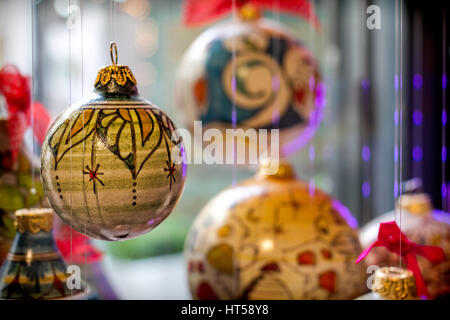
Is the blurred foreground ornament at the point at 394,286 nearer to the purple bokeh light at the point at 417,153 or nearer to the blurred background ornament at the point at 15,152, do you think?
the blurred background ornament at the point at 15,152

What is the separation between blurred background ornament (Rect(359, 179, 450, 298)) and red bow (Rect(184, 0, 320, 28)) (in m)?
0.46

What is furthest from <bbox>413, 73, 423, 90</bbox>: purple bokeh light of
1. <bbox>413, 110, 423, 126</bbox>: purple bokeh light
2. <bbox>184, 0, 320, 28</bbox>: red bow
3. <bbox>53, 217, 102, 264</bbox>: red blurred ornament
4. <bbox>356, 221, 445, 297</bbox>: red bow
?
<bbox>53, 217, 102, 264</bbox>: red blurred ornament

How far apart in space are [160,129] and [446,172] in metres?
1.16

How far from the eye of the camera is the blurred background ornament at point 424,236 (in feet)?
3.50

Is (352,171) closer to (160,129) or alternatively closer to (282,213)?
(282,213)

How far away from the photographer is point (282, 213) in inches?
41.4

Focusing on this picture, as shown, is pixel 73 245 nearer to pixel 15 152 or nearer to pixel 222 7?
pixel 15 152

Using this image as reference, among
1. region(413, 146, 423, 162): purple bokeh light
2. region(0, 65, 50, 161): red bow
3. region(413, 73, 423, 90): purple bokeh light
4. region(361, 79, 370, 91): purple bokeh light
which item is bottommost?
region(413, 146, 423, 162): purple bokeh light

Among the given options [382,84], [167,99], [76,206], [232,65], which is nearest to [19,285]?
[76,206]

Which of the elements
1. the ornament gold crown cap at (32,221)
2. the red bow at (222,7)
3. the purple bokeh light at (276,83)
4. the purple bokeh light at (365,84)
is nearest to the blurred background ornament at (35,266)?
the ornament gold crown cap at (32,221)

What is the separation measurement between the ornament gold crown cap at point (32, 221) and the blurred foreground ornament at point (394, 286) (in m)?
0.45

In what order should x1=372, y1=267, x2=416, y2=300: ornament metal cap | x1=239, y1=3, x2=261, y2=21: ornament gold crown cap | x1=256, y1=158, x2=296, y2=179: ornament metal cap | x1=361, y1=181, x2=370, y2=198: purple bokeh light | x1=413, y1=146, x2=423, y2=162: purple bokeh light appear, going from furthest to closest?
1. x1=361, y1=181, x2=370, y2=198: purple bokeh light
2. x1=413, y1=146, x2=423, y2=162: purple bokeh light
3. x1=239, y1=3, x2=261, y2=21: ornament gold crown cap
4. x1=256, y1=158, x2=296, y2=179: ornament metal cap
5. x1=372, y1=267, x2=416, y2=300: ornament metal cap

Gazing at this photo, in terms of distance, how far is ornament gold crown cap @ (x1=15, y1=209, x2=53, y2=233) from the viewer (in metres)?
0.91

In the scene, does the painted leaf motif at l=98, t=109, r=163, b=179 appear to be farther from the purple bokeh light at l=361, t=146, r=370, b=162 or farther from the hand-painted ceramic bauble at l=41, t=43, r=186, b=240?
the purple bokeh light at l=361, t=146, r=370, b=162
